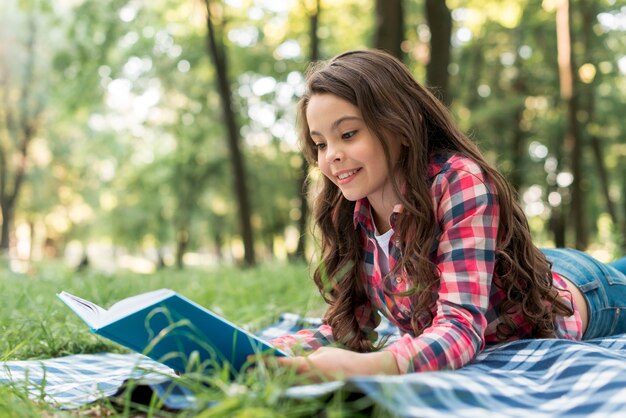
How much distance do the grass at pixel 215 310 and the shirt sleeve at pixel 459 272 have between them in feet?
1.25

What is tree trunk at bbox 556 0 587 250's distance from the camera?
11156mm

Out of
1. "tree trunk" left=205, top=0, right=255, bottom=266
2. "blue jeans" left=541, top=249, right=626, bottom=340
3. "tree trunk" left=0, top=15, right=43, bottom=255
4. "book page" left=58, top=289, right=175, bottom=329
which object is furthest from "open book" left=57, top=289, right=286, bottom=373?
"tree trunk" left=0, top=15, right=43, bottom=255

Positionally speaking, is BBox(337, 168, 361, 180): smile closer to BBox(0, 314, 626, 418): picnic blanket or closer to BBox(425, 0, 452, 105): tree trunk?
BBox(0, 314, 626, 418): picnic blanket

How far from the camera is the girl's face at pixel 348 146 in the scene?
2303 mm

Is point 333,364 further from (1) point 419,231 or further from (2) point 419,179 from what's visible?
(2) point 419,179

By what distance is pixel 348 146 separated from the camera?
2.30 metres

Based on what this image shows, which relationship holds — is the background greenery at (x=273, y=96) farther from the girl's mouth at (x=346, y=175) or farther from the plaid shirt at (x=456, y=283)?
the girl's mouth at (x=346, y=175)

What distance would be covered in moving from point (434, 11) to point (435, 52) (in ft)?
1.53

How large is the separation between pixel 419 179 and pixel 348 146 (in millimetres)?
266

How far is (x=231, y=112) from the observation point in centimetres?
1167

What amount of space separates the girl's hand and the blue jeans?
51.3 inches

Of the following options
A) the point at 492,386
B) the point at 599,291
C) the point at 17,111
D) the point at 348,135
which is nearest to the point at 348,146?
the point at 348,135

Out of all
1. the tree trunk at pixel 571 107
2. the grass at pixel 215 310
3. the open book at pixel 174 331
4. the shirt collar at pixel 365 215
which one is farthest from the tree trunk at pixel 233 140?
the open book at pixel 174 331

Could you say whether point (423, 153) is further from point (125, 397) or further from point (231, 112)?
point (231, 112)
